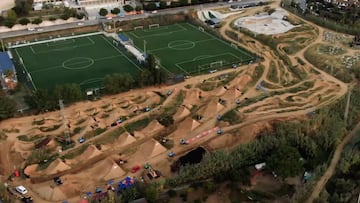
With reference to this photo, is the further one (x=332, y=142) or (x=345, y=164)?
(x=332, y=142)

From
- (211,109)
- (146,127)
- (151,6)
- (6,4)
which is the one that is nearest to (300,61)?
(211,109)

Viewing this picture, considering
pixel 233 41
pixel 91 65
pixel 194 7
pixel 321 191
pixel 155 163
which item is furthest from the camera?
pixel 194 7

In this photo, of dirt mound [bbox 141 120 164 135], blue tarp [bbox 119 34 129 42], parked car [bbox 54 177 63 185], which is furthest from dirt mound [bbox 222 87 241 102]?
blue tarp [bbox 119 34 129 42]

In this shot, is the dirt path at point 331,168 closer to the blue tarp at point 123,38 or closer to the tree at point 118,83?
the tree at point 118,83

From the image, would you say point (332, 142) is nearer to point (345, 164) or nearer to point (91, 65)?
point (345, 164)

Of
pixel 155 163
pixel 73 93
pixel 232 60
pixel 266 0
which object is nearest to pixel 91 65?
pixel 73 93

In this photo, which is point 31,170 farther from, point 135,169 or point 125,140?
point 135,169

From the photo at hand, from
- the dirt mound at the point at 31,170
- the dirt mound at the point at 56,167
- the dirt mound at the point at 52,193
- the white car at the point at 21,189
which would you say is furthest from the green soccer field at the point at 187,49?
the white car at the point at 21,189
